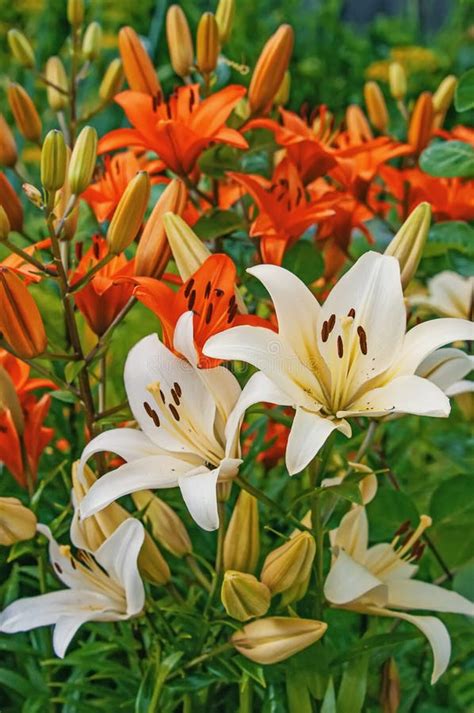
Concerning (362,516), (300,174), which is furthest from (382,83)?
(362,516)

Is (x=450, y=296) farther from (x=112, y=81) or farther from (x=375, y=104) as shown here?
(x=112, y=81)

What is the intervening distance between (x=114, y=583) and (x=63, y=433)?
0.70 ft

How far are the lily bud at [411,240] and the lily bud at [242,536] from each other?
0.51 ft

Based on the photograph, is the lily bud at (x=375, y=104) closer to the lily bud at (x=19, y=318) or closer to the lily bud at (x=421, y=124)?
the lily bud at (x=421, y=124)

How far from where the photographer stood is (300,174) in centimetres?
74

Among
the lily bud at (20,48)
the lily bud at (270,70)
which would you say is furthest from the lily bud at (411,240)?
the lily bud at (20,48)

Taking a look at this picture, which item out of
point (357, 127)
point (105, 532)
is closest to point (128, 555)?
point (105, 532)

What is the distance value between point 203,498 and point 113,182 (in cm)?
31

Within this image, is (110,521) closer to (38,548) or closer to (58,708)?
(38,548)

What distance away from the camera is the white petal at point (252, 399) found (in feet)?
1.64

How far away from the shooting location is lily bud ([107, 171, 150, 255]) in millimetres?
570

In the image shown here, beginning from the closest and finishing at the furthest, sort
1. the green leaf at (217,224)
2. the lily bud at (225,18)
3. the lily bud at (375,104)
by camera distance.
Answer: the green leaf at (217,224) → the lily bud at (225,18) → the lily bud at (375,104)

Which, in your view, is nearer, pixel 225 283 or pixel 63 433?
pixel 225 283

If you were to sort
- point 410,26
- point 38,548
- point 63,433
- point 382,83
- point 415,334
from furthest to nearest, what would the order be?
point 410,26
point 382,83
point 63,433
point 38,548
point 415,334
